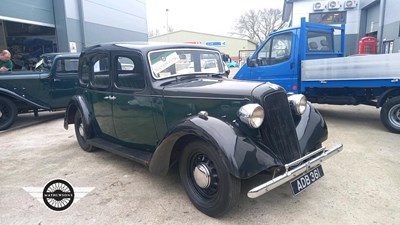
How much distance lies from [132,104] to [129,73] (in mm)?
417

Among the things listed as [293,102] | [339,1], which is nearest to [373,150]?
[293,102]

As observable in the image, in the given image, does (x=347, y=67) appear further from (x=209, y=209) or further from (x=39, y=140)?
(x=39, y=140)

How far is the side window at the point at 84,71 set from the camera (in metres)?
4.66

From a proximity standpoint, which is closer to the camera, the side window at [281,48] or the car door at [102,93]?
the car door at [102,93]

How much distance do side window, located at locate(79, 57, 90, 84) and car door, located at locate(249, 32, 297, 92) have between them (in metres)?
4.04

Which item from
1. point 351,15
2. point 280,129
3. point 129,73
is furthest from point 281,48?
point 351,15

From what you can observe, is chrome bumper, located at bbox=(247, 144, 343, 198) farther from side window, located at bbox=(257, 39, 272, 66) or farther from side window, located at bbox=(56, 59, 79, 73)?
side window, located at bbox=(56, 59, 79, 73)

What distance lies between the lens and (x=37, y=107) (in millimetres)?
7141

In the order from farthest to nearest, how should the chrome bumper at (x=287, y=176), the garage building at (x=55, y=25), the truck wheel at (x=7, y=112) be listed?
the garage building at (x=55, y=25)
the truck wheel at (x=7, y=112)
the chrome bumper at (x=287, y=176)

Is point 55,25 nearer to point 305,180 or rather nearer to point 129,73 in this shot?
point 129,73

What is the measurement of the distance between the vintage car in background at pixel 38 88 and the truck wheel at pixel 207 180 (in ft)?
18.0

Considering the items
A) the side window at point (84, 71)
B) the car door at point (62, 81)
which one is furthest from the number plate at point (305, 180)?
the car door at point (62, 81)

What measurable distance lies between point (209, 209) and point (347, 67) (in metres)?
4.30

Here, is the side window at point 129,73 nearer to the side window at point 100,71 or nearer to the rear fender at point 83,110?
the side window at point 100,71
